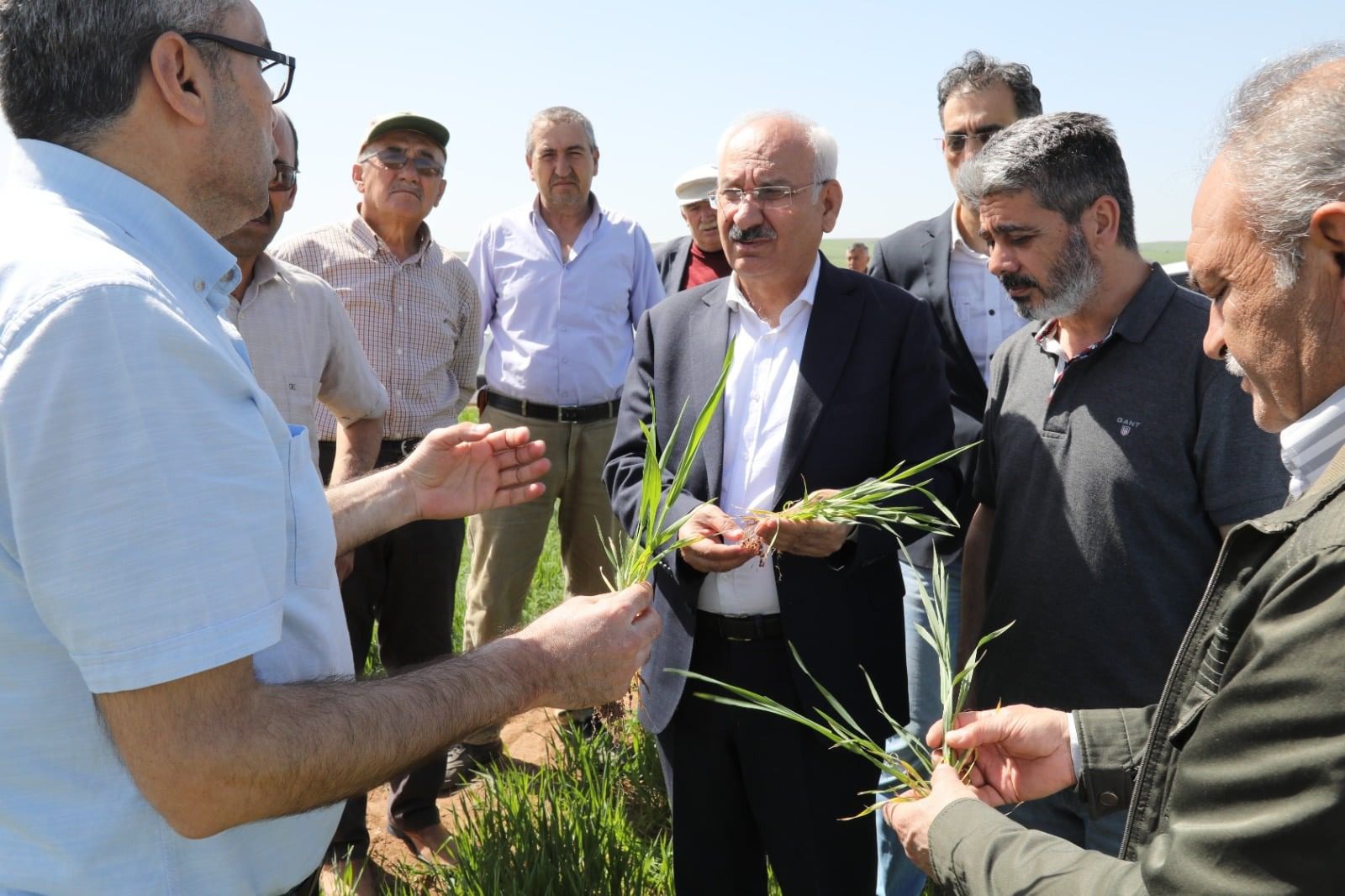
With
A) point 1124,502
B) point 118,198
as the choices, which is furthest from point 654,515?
point 118,198

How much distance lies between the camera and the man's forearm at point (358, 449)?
3.54 meters

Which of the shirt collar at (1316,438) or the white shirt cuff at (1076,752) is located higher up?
the shirt collar at (1316,438)

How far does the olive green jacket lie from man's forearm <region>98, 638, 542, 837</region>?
857 mm

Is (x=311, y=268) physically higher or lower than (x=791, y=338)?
higher

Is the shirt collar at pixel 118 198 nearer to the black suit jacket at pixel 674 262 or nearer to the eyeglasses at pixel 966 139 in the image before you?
the eyeglasses at pixel 966 139

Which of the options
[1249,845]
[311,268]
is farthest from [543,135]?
[1249,845]

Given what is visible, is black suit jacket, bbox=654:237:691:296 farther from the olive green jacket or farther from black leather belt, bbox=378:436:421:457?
the olive green jacket

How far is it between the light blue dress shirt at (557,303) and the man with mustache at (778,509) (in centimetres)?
220

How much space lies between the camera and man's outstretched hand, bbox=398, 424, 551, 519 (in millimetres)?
2572

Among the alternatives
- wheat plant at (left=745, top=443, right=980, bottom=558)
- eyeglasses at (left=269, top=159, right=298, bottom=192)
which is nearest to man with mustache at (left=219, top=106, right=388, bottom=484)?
eyeglasses at (left=269, top=159, right=298, bottom=192)

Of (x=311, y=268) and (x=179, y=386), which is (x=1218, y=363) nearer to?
(x=179, y=386)

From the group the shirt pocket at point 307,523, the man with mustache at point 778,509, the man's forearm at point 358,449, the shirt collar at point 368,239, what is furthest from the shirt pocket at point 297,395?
the shirt pocket at point 307,523

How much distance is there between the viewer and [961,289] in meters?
4.05

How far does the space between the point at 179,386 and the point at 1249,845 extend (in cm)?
136
